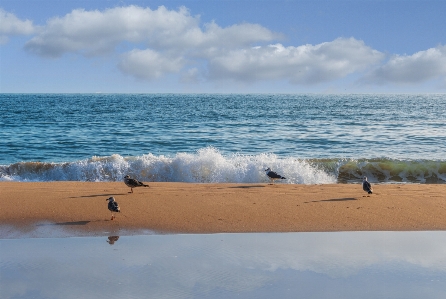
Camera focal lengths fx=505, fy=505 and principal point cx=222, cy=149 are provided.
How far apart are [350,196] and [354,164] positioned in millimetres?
8228

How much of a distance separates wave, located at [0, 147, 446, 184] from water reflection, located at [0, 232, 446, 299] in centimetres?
914

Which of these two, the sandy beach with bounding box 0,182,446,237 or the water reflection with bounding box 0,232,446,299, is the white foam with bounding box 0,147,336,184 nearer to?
the sandy beach with bounding box 0,182,446,237

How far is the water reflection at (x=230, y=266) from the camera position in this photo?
5941 mm

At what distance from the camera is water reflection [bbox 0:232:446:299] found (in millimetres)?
5941

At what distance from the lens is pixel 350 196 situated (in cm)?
1212

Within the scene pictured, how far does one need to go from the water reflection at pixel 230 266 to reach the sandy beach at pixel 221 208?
0.71 m

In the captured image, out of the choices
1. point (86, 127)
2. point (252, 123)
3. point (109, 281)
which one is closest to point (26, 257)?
point (109, 281)

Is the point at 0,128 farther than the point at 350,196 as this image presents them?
Yes

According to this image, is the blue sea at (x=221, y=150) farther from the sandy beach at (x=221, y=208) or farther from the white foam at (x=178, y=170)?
the sandy beach at (x=221, y=208)

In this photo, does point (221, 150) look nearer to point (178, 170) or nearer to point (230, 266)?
point (178, 170)

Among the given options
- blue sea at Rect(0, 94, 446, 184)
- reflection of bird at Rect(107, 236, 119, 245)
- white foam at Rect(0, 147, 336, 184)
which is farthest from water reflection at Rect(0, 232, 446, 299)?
blue sea at Rect(0, 94, 446, 184)

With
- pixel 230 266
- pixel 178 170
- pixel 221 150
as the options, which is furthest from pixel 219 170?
pixel 230 266

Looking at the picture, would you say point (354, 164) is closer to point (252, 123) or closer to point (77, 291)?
point (77, 291)

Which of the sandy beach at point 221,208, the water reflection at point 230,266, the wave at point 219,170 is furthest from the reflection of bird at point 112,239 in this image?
the wave at point 219,170
